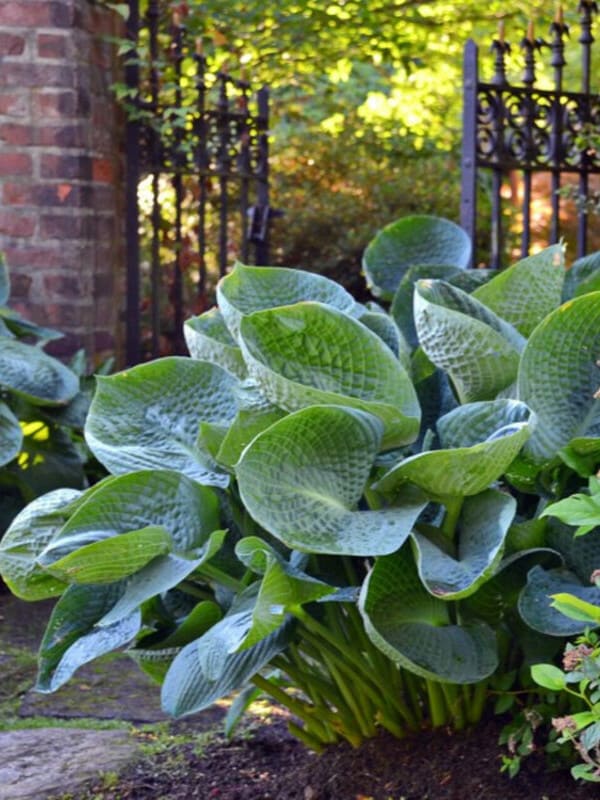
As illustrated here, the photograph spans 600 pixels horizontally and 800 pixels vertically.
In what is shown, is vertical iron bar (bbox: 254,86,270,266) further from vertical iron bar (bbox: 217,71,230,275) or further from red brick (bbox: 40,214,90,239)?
red brick (bbox: 40,214,90,239)

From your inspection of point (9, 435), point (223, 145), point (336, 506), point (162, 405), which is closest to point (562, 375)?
point (336, 506)

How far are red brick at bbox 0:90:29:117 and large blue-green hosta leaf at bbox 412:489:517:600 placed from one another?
11.4ft

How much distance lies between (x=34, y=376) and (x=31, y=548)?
219cm

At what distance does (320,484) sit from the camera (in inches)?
62.9

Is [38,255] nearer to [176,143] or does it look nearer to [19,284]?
[19,284]

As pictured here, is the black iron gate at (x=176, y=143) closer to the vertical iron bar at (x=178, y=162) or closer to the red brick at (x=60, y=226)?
the vertical iron bar at (x=178, y=162)

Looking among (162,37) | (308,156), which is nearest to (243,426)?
(162,37)

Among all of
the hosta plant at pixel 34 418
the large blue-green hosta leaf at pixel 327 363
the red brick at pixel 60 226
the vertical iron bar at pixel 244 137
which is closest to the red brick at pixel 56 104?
the red brick at pixel 60 226

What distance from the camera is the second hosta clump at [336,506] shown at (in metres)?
1.58

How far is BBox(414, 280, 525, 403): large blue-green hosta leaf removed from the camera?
1728 mm

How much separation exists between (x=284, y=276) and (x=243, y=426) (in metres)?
0.35

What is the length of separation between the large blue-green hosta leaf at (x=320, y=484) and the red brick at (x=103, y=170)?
3.48m

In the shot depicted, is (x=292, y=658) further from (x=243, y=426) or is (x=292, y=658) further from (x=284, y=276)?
(x=284, y=276)

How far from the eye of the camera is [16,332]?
431 cm
